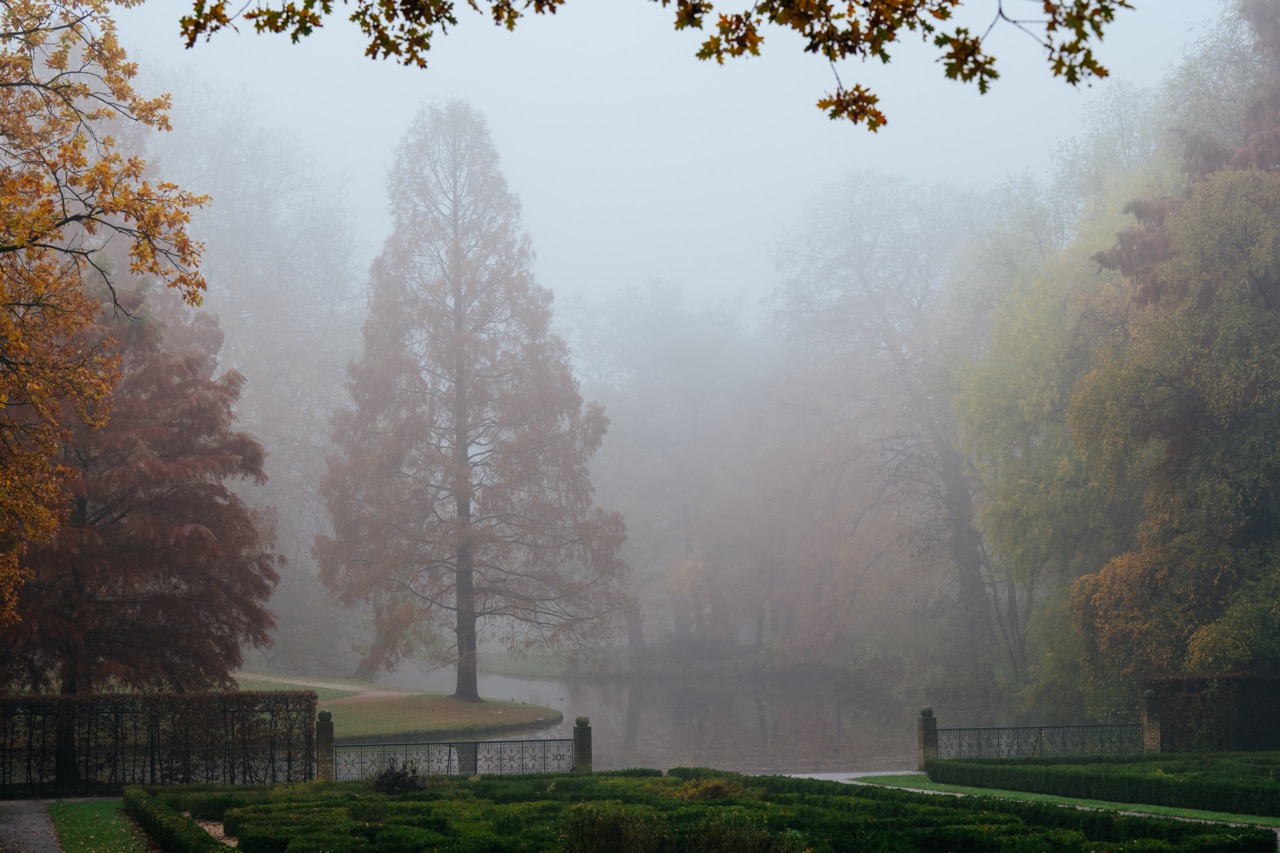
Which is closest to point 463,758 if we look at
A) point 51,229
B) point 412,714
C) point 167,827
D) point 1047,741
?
point 412,714

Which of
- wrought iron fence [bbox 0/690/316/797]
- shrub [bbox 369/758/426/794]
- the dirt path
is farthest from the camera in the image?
the dirt path

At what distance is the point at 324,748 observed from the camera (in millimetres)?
19812

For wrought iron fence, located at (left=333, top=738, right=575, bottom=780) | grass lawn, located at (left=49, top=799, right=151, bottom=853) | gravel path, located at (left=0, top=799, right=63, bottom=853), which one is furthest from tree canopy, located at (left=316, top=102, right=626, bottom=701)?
grass lawn, located at (left=49, top=799, right=151, bottom=853)

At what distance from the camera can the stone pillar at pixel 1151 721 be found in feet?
70.6

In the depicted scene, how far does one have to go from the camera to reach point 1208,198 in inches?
875

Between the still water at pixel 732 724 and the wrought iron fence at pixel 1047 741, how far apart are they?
1341 millimetres

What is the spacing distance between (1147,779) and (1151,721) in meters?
6.49

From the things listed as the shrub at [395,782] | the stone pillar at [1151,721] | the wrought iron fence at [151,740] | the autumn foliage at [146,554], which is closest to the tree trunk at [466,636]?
the autumn foliage at [146,554]

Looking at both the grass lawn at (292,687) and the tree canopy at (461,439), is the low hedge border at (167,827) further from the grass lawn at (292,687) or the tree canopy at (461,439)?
the tree canopy at (461,439)

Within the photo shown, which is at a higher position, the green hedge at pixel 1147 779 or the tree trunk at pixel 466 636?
the tree trunk at pixel 466 636

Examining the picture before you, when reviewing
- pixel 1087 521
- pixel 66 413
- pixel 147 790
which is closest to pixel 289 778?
pixel 147 790

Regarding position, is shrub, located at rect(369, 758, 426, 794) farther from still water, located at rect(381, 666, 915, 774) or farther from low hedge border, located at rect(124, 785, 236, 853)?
still water, located at rect(381, 666, 915, 774)

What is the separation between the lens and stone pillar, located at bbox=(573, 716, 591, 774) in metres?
20.1

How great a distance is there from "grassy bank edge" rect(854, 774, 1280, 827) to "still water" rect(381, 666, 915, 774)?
10.1ft
